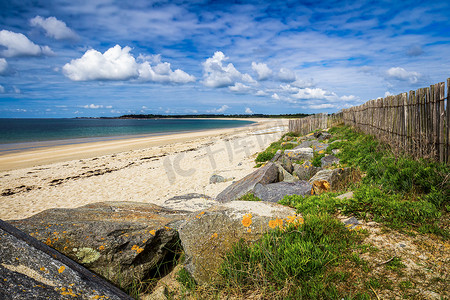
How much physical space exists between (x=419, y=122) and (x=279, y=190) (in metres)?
3.78

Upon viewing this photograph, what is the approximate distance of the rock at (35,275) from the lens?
1606mm

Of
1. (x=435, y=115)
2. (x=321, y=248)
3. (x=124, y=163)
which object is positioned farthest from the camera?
(x=124, y=163)

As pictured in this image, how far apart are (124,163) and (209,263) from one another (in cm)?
1518

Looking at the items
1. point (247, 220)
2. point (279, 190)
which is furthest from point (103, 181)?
point (247, 220)

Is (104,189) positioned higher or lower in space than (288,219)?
lower

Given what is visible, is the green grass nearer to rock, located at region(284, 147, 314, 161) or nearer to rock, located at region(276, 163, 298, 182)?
rock, located at region(276, 163, 298, 182)

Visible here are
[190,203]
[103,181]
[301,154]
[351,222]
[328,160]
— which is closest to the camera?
[351,222]

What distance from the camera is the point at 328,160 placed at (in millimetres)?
→ 8211

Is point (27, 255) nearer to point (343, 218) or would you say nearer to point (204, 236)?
point (204, 236)

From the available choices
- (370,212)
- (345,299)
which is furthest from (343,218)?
(345,299)

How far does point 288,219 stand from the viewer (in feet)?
10.6

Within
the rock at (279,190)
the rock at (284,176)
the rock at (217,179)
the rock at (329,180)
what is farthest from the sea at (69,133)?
the rock at (329,180)

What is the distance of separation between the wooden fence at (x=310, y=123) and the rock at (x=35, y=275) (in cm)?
2139

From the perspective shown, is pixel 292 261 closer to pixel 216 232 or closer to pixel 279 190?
pixel 216 232
